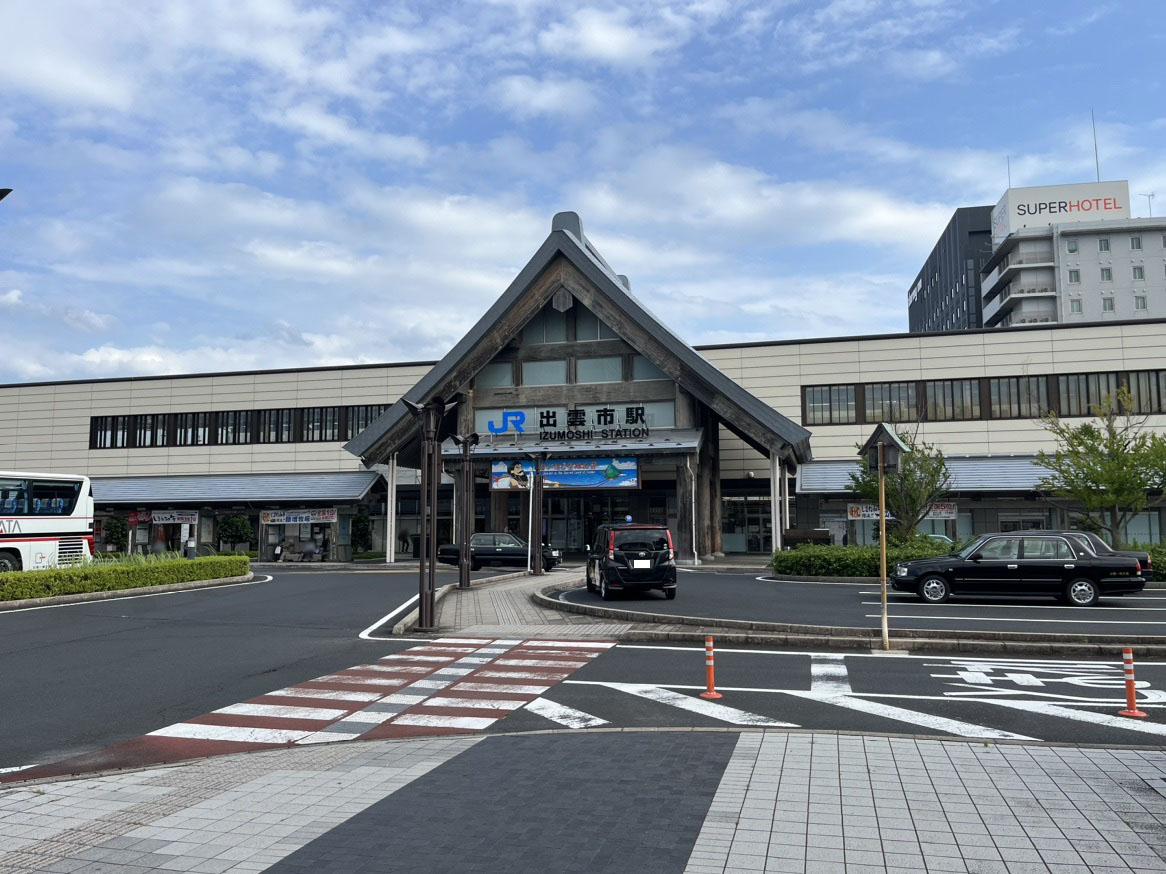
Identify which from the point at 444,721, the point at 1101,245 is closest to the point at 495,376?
the point at 444,721

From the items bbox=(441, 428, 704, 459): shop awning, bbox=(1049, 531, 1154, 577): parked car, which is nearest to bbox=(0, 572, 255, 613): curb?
bbox=(441, 428, 704, 459): shop awning

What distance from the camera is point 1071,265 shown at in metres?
69.2

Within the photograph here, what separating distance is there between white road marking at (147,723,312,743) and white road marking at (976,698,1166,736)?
714 cm

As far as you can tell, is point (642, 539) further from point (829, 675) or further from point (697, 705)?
point (697, 705)

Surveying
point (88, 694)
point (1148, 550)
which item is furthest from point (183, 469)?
point (1148, 550)

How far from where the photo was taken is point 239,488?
4312 cm

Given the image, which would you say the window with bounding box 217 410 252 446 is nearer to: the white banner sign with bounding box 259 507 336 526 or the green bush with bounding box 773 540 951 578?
the white banner sign with bounding box 259 507 336 526

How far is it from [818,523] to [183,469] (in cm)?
3239

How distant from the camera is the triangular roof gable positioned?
107ft

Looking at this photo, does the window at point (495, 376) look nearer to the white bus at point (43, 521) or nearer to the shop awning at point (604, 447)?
the shop awning at point (604, 447)

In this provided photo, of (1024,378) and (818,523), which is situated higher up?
(1024,378)

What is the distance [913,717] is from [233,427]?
144ft

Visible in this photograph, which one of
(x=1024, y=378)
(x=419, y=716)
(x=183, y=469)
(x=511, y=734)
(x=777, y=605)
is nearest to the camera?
(x=511, y=734)

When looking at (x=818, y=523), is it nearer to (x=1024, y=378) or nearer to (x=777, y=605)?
(x=1024, y=378)
